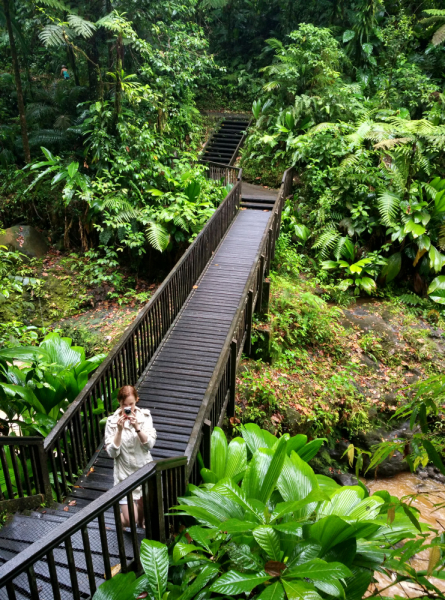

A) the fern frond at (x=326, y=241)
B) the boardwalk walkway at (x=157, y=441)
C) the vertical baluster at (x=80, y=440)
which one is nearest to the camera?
the boardwalk walkway at (x=157, y=441)

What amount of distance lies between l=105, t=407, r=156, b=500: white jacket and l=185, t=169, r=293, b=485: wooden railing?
0.37 metres

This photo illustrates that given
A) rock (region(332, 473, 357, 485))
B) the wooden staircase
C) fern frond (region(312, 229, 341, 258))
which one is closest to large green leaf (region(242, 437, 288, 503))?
rock (region(332, 473, 357, 485))

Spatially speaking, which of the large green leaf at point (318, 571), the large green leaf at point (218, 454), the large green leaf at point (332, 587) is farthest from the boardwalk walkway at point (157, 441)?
the large green leaf at point (332, 587)

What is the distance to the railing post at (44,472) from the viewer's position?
3607mm

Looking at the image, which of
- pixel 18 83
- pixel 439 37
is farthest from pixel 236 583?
pixel 439 37

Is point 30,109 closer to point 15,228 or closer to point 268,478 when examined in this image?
point 15,228

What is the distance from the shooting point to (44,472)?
12.0 ft

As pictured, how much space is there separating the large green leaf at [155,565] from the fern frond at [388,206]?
900 centimetres

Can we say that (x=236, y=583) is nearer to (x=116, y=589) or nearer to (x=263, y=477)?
(x=116, y=589)

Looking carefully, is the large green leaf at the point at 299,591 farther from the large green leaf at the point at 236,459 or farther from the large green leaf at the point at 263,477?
the large green leaf at the point at 236,459

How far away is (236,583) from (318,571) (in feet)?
1.58

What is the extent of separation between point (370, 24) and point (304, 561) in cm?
1645

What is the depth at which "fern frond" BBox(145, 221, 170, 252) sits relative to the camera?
898 centimetres

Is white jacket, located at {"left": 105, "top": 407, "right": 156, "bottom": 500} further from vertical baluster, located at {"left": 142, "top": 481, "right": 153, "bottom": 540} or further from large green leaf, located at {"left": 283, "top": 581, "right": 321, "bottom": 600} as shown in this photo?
large green leaf, located at {"left": 283, "top": 581, "right": 321, "bottom": 600}
